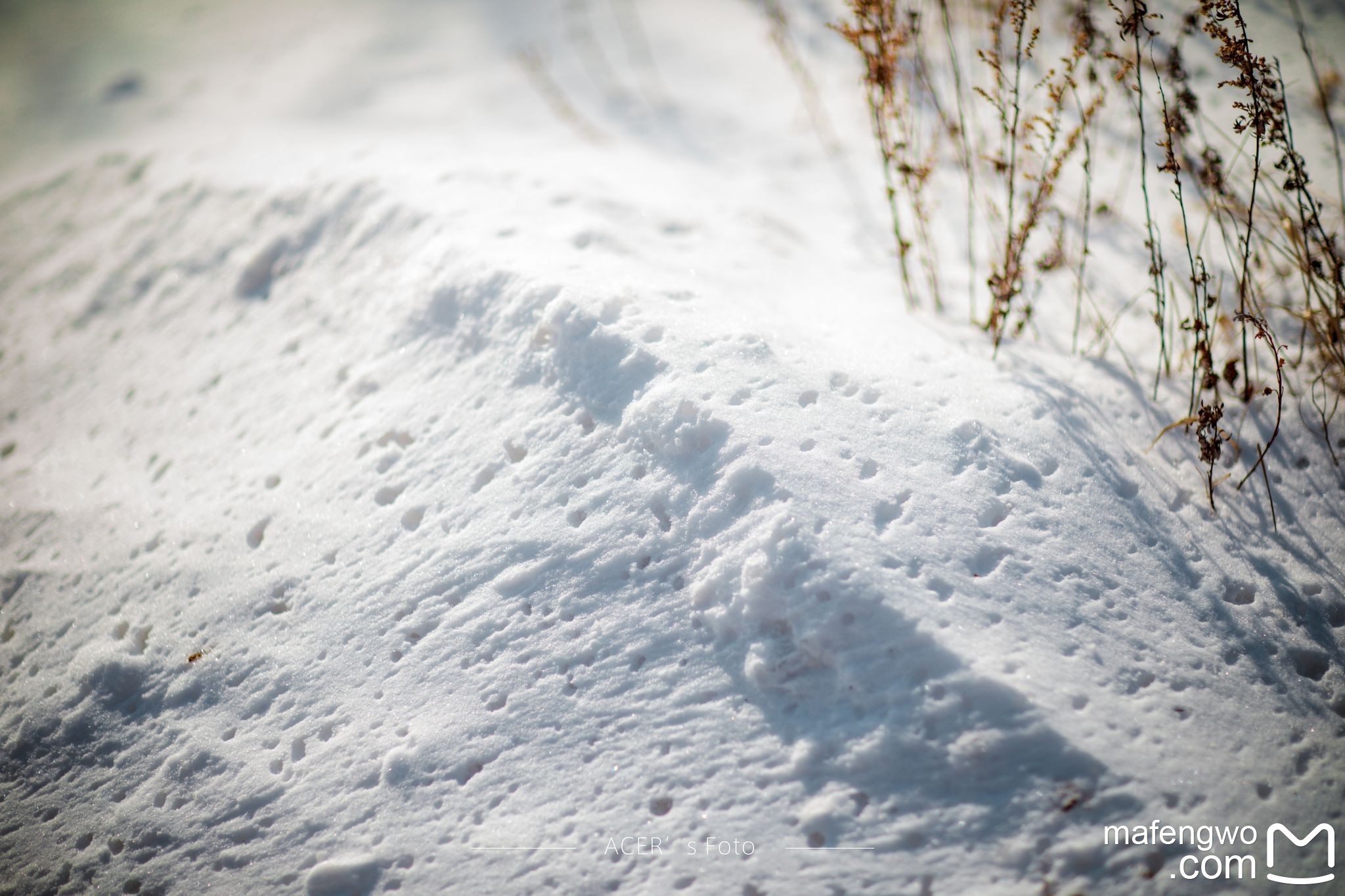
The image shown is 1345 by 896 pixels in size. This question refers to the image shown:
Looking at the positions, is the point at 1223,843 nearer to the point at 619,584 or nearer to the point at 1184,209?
the point at 619,584

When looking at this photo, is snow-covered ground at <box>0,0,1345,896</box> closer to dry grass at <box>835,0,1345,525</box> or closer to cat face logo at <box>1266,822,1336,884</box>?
cat face logo at <box>1266,822,1336,884</box>

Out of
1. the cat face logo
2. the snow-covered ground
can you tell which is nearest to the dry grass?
the snow-covered ground

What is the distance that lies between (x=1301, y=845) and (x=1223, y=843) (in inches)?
5.3

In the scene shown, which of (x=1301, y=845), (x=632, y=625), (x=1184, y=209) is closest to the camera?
(x=1301, y=845)

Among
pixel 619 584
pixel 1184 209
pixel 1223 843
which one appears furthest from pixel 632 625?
pixel 1184 209

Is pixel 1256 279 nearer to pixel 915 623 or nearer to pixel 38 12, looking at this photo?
pixel 915 623

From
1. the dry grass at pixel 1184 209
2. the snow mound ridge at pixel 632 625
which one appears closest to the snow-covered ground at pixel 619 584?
the snow mound ridge at pixel 632 625

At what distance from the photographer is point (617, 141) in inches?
146

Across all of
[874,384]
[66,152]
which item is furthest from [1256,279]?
[66,152]

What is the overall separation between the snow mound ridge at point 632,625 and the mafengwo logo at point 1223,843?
33mm

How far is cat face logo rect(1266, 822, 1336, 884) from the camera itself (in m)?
1.23

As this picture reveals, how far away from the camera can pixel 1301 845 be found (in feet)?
4.15

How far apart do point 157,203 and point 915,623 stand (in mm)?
4003

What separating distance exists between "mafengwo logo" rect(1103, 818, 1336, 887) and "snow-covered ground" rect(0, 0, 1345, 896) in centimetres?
2
